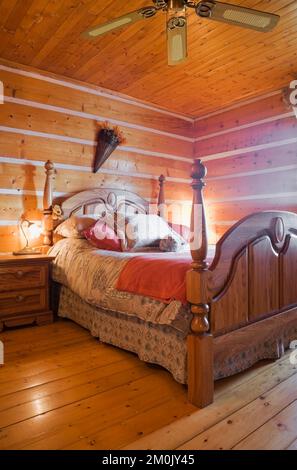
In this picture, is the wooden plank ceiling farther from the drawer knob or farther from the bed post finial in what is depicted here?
the drawer knob

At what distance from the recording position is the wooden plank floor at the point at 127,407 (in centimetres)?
138

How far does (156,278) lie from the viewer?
1.98 meters

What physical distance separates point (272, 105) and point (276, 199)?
3.79 feet

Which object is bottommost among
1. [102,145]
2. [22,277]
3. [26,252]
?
[22,277]

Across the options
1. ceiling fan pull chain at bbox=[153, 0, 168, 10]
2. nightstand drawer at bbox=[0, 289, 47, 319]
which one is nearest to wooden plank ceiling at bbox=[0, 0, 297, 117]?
ceiling fan pull chain at bbox=[153, 0, 168, 10]

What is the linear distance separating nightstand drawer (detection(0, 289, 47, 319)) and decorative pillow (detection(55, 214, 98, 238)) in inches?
24.0

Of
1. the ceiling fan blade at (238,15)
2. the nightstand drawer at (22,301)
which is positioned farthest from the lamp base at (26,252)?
the ceiling fan blade at (238,15)

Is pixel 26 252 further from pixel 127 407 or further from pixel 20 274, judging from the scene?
pixel 127 407

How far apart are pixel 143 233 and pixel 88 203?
0.89 m

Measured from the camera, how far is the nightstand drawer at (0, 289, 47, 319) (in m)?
2.77

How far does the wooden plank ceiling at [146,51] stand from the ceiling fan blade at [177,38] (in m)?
0.60

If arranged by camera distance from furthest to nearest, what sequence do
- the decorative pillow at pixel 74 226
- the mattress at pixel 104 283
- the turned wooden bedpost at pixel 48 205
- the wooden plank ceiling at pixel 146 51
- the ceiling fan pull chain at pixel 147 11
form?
the turned wooden bedpost at pixel 48 205 → the decorative pillow at pixel 74 226 → the wooden plank ceiling at pixel 146 51 → the ceiling fan pull chain at pixel 147 11 → the mattress at pixel 104 283

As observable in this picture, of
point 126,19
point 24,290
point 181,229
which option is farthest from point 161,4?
point 181,229

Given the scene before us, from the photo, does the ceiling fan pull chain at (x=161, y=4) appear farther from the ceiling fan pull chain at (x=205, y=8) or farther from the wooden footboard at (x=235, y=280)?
the wooden footboard at (x=235, y=280)
